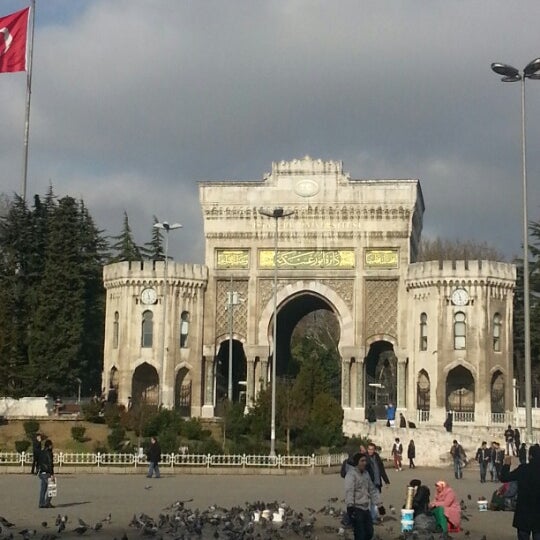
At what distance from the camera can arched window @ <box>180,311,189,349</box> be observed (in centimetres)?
4844

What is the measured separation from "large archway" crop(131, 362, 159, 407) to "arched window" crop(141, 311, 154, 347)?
0.95 meters

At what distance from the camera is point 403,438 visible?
39812 mm

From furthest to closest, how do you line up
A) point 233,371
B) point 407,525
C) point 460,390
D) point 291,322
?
1. point 291,322
2. point 233,371
3. point 460,390
4. point 407,525

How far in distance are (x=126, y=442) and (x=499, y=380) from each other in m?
17.6

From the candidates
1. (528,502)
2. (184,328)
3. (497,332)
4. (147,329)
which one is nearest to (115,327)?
(147,329)

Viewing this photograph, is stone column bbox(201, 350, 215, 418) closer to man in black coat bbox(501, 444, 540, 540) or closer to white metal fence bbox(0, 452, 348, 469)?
white metal fence bbox(0, 452, 348, 469)

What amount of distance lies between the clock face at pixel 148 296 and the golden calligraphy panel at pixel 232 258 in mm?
3265

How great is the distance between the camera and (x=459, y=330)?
4553cm

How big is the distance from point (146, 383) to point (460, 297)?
14.7 meters

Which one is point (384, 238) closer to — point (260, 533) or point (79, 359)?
point (79, 359)

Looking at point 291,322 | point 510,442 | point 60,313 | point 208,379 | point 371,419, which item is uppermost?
point 291,322

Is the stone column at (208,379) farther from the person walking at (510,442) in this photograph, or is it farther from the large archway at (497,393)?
the person walking at (510,442)

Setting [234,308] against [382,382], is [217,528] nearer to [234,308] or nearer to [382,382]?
[234,308]

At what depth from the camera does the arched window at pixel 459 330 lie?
45.4 m
